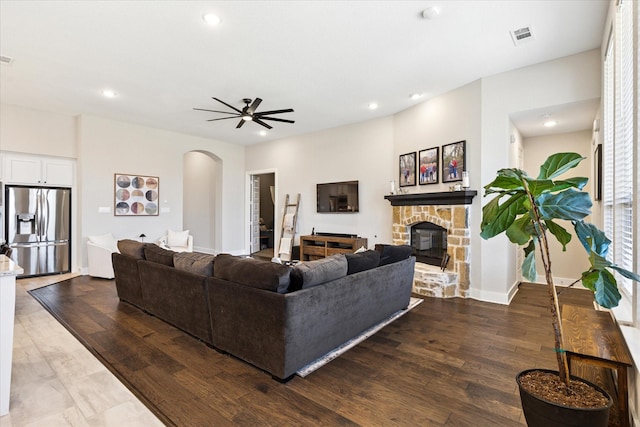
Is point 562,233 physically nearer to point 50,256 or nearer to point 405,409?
point 405,409

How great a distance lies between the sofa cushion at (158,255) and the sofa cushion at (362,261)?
1.91m

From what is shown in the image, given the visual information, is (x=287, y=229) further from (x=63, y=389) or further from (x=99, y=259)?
(x=63, y=389)

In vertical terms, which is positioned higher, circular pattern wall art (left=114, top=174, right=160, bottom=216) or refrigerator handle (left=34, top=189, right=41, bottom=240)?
circular pattern wall art (left=114, top=174, right=160, bottom=216)

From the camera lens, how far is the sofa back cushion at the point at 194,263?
2867 millimetres

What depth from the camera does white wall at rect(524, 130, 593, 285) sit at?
17.3ft

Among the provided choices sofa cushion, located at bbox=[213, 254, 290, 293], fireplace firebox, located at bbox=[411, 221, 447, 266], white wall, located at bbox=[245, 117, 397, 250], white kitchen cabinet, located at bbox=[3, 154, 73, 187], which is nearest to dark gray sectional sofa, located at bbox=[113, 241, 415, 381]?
sofa cushion, located at bbox=[213, 254, 290, 293]

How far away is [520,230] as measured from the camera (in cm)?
163

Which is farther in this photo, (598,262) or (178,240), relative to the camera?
(178,240)

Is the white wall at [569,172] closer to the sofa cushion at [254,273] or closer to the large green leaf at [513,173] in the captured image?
the large green leaf at [513,173]

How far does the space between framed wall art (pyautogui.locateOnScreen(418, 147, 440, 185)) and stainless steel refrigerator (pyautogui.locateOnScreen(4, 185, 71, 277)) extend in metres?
6.84

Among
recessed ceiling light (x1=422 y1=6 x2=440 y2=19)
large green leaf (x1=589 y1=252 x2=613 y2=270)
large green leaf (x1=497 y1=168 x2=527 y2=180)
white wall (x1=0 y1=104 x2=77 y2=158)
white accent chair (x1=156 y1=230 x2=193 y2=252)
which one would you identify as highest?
recessed ceiling light (x1=422 y1=6 x2=440 y2=19)

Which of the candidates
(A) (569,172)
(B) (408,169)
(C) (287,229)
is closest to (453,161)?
(B) (408,169)

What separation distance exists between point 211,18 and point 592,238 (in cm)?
352

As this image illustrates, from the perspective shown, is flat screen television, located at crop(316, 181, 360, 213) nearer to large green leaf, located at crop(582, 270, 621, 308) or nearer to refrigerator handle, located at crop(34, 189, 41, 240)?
large green leaf, located at crop(582, 270, 621, 308)
